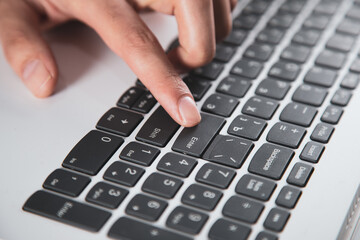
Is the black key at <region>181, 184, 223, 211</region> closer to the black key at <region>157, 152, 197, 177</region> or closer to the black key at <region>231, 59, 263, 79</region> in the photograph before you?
the black key at <region>157, 152, 197, 177</region>

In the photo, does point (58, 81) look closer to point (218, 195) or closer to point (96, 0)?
point (96, 0)

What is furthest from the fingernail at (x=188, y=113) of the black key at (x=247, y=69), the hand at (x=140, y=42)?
the black key at (x=247, y=69)

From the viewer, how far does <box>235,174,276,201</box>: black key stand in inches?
18.5

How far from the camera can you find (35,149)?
54cm

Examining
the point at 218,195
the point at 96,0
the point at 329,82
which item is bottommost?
the point at 329,82

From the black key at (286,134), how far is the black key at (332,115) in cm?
4

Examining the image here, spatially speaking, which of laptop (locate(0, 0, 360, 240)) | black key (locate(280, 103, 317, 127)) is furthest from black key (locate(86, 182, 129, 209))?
black key (locate(280, 103, 317, 127))

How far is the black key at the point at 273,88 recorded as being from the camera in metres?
0.61

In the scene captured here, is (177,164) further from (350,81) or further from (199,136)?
(350,81)

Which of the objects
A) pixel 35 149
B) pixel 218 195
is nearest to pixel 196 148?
pixel 218 195

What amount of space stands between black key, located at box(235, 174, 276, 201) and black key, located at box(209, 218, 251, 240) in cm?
4

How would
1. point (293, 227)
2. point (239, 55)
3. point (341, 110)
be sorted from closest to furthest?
point (293, 227)
point (341, 110)
point (239, 55)

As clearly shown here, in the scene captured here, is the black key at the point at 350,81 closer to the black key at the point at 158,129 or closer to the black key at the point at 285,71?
the black key at the point at 285,71

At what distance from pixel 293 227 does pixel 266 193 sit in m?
0.04
